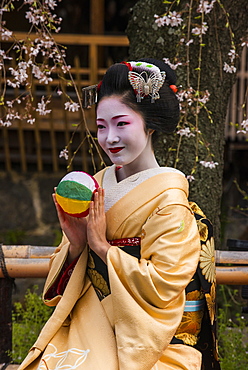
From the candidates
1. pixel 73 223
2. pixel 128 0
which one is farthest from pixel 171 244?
pixel 128 0

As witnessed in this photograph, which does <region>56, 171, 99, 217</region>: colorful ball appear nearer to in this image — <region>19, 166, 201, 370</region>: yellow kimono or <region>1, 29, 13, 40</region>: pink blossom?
<region>19, 166, 201, 370</region>: yellow kimono

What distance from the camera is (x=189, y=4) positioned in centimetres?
321

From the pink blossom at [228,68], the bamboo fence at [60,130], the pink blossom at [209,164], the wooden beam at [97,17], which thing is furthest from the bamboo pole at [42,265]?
the wooden beam at [97,17]

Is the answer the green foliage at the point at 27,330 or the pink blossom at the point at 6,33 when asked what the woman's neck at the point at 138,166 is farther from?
the green foliage at the point at 27,330

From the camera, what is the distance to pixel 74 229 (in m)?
2.11

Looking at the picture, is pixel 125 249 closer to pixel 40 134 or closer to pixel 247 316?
pixel 247 316

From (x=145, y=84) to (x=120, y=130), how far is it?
0.67 ft

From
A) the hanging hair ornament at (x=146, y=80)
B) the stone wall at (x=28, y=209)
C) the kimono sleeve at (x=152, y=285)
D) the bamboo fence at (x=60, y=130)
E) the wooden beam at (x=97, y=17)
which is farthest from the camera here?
the wooden beam at (x=97, y=17)

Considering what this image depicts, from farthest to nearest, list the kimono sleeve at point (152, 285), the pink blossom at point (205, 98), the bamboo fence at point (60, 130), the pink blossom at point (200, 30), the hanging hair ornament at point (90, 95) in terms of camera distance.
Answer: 1. the bamboo fence at point (60, 130)
2. the pink blossom at point (205, 98)
3. the pink blossom at point (200, 30)
4. the hanging hair ornament at point (90, 95)
5. the kimono sleeve at point (152, 285)

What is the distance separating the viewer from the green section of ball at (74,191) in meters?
1.93

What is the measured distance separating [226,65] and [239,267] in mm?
1304

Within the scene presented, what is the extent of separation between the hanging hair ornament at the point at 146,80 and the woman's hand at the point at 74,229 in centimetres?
54

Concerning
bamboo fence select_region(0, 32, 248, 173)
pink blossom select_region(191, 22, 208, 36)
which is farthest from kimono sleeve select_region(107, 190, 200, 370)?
bamboo fence select_region(0, 32, 248, 173)

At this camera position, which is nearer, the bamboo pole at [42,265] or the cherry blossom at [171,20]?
the bamboo pole at [42,265]
